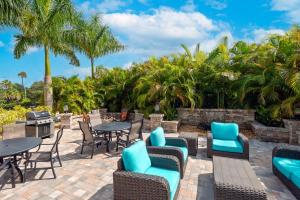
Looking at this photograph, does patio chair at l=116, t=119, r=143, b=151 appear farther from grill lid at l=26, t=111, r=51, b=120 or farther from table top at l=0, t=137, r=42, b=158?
grill lid at l=26, t=111, r=51, b=120

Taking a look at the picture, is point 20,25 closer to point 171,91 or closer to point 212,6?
point 171,91

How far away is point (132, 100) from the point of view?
1154cm

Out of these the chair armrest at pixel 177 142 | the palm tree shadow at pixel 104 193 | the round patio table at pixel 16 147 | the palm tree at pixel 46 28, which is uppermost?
the palm tree at pixel 46 28

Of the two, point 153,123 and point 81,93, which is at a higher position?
point 81,93

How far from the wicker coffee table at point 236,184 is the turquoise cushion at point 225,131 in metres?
2.13

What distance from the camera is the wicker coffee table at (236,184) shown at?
2578 millimetres

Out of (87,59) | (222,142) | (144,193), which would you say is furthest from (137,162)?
(87,59)

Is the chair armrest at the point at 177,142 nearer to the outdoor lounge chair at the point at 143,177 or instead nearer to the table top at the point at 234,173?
the table top at the point at 234,173

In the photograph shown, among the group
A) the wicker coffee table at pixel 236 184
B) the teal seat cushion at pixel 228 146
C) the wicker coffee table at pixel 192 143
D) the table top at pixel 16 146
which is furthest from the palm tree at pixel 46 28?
the wicker coffee table at pixel 236 184

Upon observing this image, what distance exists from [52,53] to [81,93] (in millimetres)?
3771

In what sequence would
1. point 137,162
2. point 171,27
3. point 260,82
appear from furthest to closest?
1. point 171,27
2. point 260,82
3. point 137,162

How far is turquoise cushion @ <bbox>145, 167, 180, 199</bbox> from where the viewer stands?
293 centimetres

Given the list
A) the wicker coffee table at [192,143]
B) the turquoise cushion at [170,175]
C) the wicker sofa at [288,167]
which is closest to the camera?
the turquoise cushion at [170,175]

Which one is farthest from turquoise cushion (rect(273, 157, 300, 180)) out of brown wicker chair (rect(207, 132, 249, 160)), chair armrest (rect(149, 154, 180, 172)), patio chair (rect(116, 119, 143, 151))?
patio chair (rect(116, 119, 143, 151))
